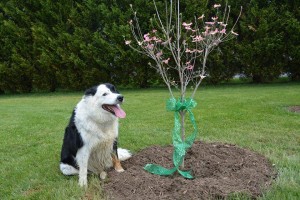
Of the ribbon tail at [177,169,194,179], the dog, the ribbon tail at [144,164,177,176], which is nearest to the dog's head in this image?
the dog

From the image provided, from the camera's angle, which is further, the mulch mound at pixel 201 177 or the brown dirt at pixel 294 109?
the brown dirt at pixel 294 109

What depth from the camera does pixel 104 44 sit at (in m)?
14.0

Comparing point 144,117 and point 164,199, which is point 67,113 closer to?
point 144,117

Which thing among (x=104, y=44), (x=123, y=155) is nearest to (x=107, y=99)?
(x=123, y=155)

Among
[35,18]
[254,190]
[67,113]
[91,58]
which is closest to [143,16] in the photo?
[91,58]

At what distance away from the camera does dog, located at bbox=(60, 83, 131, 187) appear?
383 centimetres

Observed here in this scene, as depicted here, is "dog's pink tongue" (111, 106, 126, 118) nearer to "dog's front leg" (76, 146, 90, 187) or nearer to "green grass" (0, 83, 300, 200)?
"dog's front leg" (76, 146, 90, 187)

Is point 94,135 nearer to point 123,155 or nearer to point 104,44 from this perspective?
point 123,155

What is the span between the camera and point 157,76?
1445 centimetres

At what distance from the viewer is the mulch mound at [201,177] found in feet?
10.8

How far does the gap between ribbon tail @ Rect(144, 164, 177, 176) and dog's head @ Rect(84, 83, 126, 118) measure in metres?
0.70

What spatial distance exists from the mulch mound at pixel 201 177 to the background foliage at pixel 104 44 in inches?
369

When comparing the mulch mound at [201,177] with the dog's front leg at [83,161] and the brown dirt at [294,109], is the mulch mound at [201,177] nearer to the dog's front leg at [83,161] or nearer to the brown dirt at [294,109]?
the dog's front leg at [83,161]

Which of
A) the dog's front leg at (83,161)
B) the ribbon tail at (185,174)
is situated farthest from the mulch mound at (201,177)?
the dog's front leg at (83,161)
